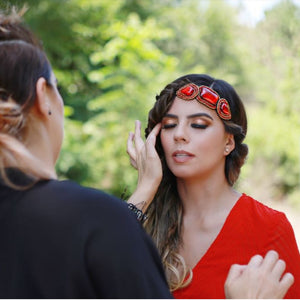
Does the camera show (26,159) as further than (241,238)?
No

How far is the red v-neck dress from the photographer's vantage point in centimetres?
204

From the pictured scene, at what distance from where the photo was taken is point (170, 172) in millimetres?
2506

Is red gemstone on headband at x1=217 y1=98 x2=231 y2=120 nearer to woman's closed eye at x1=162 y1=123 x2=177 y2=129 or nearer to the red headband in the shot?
the red headband

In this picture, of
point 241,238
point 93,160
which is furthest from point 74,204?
point 93,160

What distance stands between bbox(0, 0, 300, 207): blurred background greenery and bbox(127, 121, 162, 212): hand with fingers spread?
416 centimetres

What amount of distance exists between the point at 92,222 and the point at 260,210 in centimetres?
134

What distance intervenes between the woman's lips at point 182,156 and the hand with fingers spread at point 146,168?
12 cm

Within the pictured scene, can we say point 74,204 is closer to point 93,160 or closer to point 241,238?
point 241,238

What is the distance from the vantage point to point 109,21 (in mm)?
10148

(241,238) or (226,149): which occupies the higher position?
(226,149)

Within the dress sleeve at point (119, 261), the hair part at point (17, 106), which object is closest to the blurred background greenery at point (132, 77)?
the hair part at point (17, 106)

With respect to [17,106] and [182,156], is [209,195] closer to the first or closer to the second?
[182,156]

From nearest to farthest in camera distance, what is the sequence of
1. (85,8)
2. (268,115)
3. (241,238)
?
1. (241,238)
2. (85,8)
3. (268,115)

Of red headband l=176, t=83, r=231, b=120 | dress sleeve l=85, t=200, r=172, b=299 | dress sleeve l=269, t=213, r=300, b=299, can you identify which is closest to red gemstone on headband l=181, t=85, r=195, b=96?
red headband l=176, t=83, r=231, b=120
